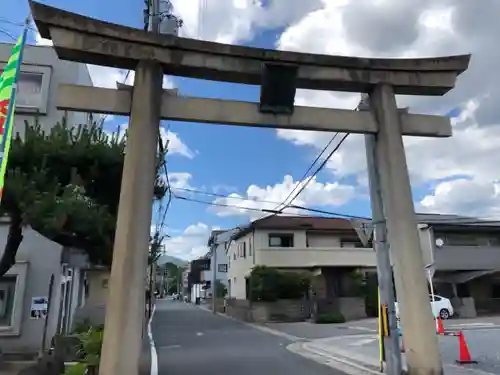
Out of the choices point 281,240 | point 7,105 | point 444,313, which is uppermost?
point 281,240

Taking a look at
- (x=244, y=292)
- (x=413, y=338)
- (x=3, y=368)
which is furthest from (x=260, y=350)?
(x=244, y=292)

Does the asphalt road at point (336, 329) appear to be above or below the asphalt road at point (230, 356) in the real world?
above

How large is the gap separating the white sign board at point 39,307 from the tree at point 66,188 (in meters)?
3.39

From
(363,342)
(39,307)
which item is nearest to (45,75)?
(39,307)

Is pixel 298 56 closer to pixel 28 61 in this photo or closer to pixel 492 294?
pixel 28 61

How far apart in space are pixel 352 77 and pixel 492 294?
90.4 feet

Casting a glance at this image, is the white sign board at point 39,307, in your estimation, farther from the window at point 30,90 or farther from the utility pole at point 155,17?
the utility pole at point 155,17

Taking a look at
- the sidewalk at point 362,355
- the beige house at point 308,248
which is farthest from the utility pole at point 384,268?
the beige house at point 308,248

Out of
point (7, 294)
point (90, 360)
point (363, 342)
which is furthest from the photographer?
point (363, 342)

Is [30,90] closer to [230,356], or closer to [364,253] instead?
→ [230,356]

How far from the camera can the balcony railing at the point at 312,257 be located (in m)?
29.6

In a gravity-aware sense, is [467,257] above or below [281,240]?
below

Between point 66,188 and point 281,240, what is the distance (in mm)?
23977

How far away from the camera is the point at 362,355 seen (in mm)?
12648
